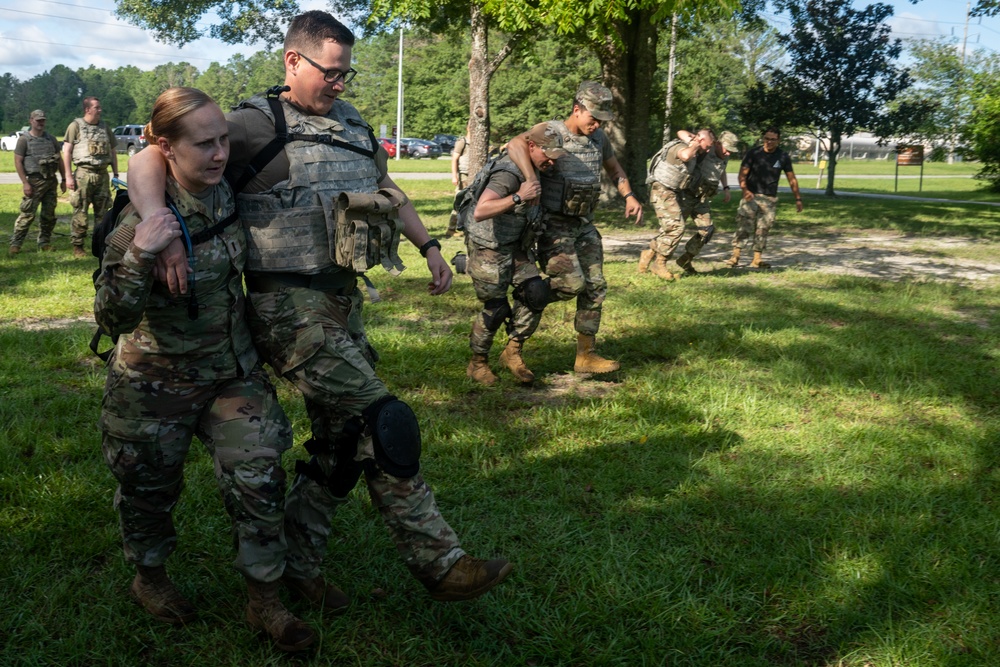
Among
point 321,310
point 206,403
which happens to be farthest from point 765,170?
point 206,403

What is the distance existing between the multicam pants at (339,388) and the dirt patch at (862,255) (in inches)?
386

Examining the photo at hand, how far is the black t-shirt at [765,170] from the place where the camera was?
13.2 meters

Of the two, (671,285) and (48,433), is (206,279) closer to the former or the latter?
(48,433)

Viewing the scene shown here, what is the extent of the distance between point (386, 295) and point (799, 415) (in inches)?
195

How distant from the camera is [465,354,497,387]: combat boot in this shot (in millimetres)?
6734

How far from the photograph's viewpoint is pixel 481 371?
678cm

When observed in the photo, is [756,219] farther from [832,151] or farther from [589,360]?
[832,151]

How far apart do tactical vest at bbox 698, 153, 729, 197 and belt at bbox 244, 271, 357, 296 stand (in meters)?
9.17

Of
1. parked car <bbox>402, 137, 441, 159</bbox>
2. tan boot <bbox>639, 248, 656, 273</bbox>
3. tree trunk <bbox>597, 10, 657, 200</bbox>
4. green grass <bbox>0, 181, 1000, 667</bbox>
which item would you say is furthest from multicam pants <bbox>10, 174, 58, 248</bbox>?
parked car <bbox>402, 137, 441, 159</bbox>

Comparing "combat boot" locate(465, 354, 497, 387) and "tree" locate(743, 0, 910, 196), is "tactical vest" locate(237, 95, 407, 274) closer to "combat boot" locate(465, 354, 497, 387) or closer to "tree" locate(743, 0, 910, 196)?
"combat boot" locate(465, 354, 497, 387)

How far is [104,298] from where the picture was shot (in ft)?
9.54

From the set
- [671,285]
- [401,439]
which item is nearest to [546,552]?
[401,439]

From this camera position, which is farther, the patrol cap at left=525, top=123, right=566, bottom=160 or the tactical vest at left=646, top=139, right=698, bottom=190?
the tactical vest at left=646, top=139, right=698, bottom=190

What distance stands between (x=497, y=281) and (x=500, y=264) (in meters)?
0.12
